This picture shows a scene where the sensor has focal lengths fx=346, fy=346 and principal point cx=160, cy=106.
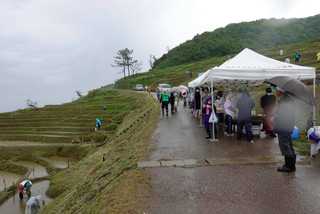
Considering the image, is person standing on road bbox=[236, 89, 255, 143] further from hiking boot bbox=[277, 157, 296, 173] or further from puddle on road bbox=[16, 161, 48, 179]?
puddle on road bbox=[16, 161, 48, 179]

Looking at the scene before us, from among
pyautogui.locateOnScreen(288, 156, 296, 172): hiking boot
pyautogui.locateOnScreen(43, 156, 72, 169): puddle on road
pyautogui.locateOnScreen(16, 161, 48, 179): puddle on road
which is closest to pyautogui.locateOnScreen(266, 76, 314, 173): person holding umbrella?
pyautogui.locateOnScreen(288, 156, 296, 172): hiking boot

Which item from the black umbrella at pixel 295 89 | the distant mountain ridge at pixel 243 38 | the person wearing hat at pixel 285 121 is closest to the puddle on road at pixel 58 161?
the person wearing hat at pixel 285 121

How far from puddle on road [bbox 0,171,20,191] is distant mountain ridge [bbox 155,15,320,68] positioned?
74631mm

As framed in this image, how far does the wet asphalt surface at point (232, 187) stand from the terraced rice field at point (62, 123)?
24.4 meters

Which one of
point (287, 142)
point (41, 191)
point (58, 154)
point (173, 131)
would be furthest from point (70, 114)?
point (287, 142)

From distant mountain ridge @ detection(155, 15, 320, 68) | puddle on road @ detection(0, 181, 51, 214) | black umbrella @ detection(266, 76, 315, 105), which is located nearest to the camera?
black umbrella @ detection(266, 76, 315, 105)

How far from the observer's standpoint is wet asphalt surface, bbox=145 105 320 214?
6.40m

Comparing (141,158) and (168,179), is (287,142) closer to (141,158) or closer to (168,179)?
(168,179)

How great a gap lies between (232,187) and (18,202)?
59.1ft

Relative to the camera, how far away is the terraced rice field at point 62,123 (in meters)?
36.9

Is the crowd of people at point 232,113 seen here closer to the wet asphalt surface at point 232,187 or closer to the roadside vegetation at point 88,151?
the wet asphalt surface at point 232,187

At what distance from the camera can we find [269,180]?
786cm

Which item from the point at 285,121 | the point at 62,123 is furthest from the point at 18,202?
the point at 62,123

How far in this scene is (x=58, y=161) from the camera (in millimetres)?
30750
